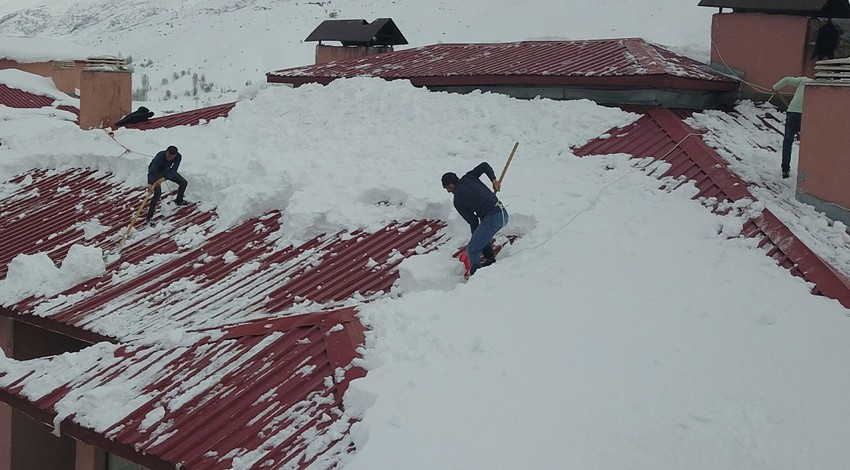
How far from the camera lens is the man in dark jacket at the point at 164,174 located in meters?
10.1

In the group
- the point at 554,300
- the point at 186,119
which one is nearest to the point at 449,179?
the point at 554,300

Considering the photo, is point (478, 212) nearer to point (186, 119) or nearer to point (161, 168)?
point (161, 168)

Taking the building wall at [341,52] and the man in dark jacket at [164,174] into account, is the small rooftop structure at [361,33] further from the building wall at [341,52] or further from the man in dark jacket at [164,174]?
the man in dark jacket at [164,174]

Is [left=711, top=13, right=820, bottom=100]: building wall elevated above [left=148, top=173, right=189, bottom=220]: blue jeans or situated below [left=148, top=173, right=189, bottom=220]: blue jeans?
above

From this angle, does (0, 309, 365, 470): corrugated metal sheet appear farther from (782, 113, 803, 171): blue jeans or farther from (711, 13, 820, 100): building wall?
(711, 13, 820, 100): building wall

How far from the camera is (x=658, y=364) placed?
5.49m

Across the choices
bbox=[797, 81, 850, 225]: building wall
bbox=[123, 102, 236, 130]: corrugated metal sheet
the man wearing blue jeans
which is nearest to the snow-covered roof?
bbox=[123, 102, 236, 130]: corrugated metal sheet

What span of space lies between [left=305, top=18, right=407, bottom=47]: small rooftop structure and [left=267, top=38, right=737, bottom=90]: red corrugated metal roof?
15.4 ft

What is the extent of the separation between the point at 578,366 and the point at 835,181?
401 cm

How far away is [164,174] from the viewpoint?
10.2 m

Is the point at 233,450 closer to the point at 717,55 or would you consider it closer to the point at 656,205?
Answer: the point at 656,205

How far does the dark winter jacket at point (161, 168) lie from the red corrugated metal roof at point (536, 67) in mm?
3912

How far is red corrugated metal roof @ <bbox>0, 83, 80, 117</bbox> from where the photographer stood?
2355 cm

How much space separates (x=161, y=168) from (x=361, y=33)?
10.2 meters
